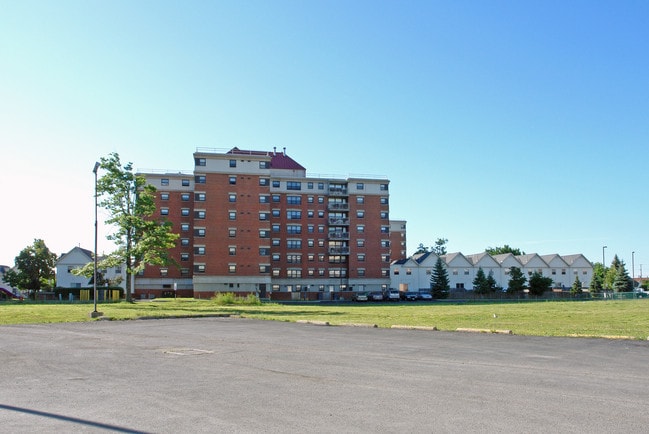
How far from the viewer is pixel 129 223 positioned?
56.6 meters

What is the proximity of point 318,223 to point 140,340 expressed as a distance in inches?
3200

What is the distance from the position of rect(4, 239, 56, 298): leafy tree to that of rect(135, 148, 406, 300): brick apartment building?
16.8 m

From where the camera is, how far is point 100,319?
30125mm

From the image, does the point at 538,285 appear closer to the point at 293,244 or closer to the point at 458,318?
the point at 293,244

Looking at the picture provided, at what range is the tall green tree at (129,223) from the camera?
56.3 m

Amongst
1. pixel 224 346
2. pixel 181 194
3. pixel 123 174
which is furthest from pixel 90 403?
pixel 181 194

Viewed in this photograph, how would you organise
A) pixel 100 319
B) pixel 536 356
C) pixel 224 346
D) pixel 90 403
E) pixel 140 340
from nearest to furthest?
pixel 90 403 → pixel 536 356 → pixel 224 346 → pixel 140 340 → pixel 100 319

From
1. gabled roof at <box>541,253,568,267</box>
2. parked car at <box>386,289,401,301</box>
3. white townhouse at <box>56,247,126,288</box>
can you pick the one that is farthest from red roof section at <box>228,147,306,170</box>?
gabled roof at <box>541,253,568,267</box>

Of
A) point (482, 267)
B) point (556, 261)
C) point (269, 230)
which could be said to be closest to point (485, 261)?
point (482, 267)

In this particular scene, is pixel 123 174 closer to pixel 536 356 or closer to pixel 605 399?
pixel 536 356

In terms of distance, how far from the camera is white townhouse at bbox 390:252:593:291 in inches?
4613

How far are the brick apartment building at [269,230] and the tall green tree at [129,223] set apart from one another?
3079 centimetres

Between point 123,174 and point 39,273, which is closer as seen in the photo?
point 123,174

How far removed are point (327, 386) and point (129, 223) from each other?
50.7m
